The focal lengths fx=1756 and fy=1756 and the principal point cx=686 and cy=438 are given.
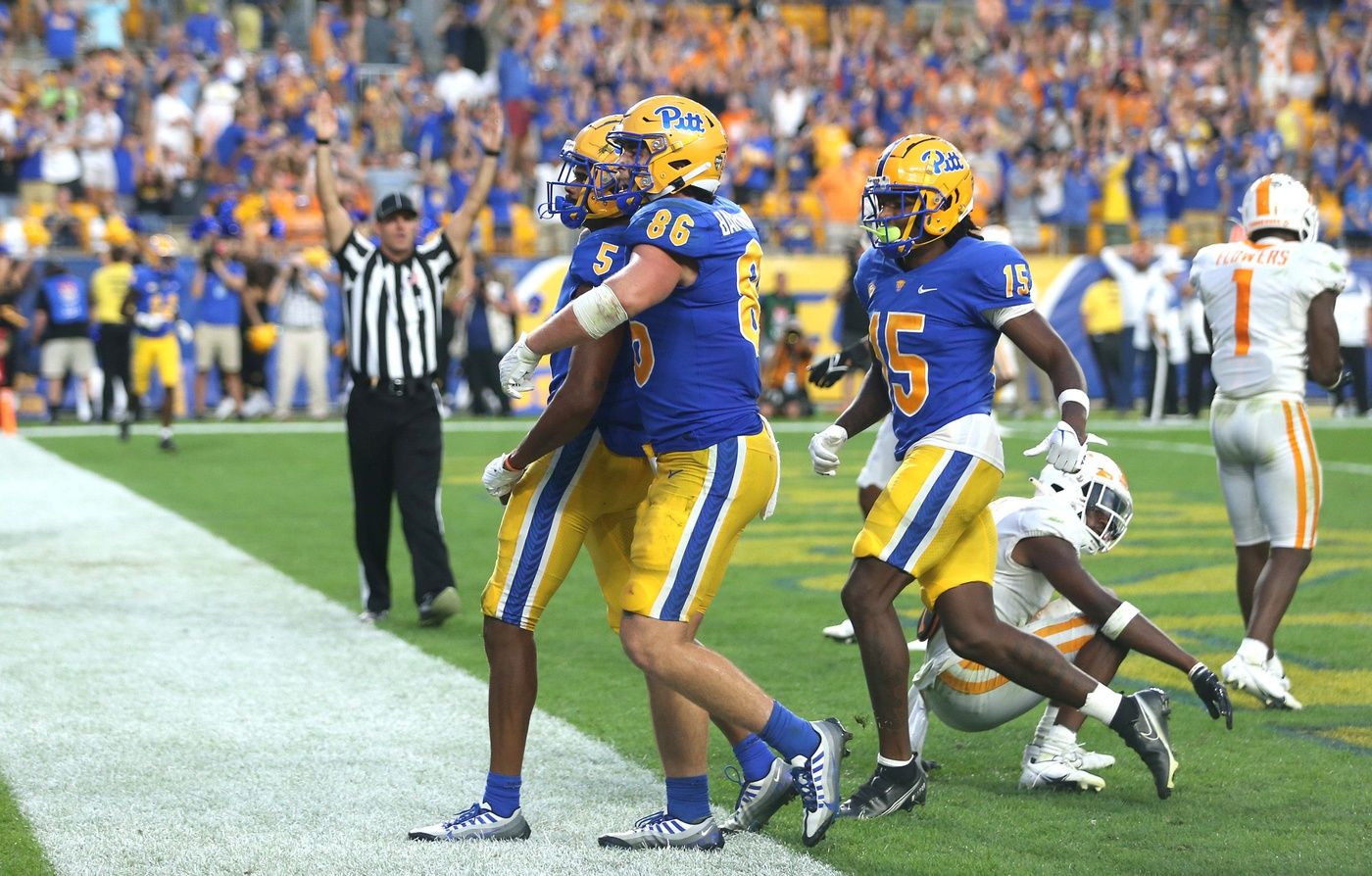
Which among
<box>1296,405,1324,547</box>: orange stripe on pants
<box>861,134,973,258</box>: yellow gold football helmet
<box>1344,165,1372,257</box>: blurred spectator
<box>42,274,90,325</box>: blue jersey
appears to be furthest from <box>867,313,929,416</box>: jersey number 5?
<box>1344,165,1372,257</box>: blurred spectator

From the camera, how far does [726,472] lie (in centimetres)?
403

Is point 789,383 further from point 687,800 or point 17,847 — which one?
point 17,847

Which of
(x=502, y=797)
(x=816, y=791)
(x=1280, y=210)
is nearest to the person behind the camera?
(x=816, y=791)

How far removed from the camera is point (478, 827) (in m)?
4.05

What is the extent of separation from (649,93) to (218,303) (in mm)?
5913

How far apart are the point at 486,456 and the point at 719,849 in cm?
1017

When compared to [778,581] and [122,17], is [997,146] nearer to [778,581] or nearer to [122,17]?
[122,17]

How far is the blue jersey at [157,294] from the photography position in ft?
50.1

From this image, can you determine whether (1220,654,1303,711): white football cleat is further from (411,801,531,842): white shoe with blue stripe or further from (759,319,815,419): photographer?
(759,319,815,419): photographer

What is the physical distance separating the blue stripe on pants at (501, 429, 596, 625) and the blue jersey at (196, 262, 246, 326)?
1371 centimetres

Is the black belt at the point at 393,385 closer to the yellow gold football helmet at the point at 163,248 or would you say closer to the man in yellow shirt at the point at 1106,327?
the yellow gold football helmet at the point at 163,248

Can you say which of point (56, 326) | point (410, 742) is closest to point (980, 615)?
point (410, 742)

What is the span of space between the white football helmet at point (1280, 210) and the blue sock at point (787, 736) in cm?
298

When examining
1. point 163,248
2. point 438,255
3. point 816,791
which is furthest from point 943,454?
point 163,248
